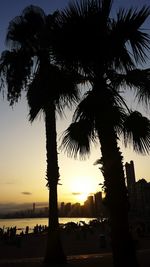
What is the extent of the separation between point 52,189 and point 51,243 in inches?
83.0

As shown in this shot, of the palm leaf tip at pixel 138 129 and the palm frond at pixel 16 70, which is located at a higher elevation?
the palm frond at pixel 16 70

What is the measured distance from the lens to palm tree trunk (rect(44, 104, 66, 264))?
1330 cm

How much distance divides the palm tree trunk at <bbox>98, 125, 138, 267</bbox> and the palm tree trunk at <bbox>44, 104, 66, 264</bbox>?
746cm

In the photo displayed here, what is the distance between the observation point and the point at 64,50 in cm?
642

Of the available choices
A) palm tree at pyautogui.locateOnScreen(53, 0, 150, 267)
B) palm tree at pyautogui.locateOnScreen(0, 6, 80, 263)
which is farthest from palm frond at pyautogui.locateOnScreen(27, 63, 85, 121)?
palm tree at pyautogui.locateOnScreen(0, 6, 80, 263)

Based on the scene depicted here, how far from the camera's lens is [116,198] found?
19.8 feet

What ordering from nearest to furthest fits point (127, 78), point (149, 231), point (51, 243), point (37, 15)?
point (127, 78), point (51, 243), point (37, 15), point (149, 231)

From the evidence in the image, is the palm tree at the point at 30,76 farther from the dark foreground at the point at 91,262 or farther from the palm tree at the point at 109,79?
the palm tree at the point at 109,79

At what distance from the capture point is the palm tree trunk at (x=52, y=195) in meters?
13.3

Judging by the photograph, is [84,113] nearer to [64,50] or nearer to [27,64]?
[64,50]

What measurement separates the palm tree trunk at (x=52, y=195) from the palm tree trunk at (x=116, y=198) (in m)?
7.46

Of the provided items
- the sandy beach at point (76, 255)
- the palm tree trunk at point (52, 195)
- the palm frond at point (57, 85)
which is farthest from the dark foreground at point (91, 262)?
the palm frond at point (57, 85)

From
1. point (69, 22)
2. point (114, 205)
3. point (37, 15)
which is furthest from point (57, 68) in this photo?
point (37, 15)

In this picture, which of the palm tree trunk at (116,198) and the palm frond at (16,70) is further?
the palm frond at (16,70)
